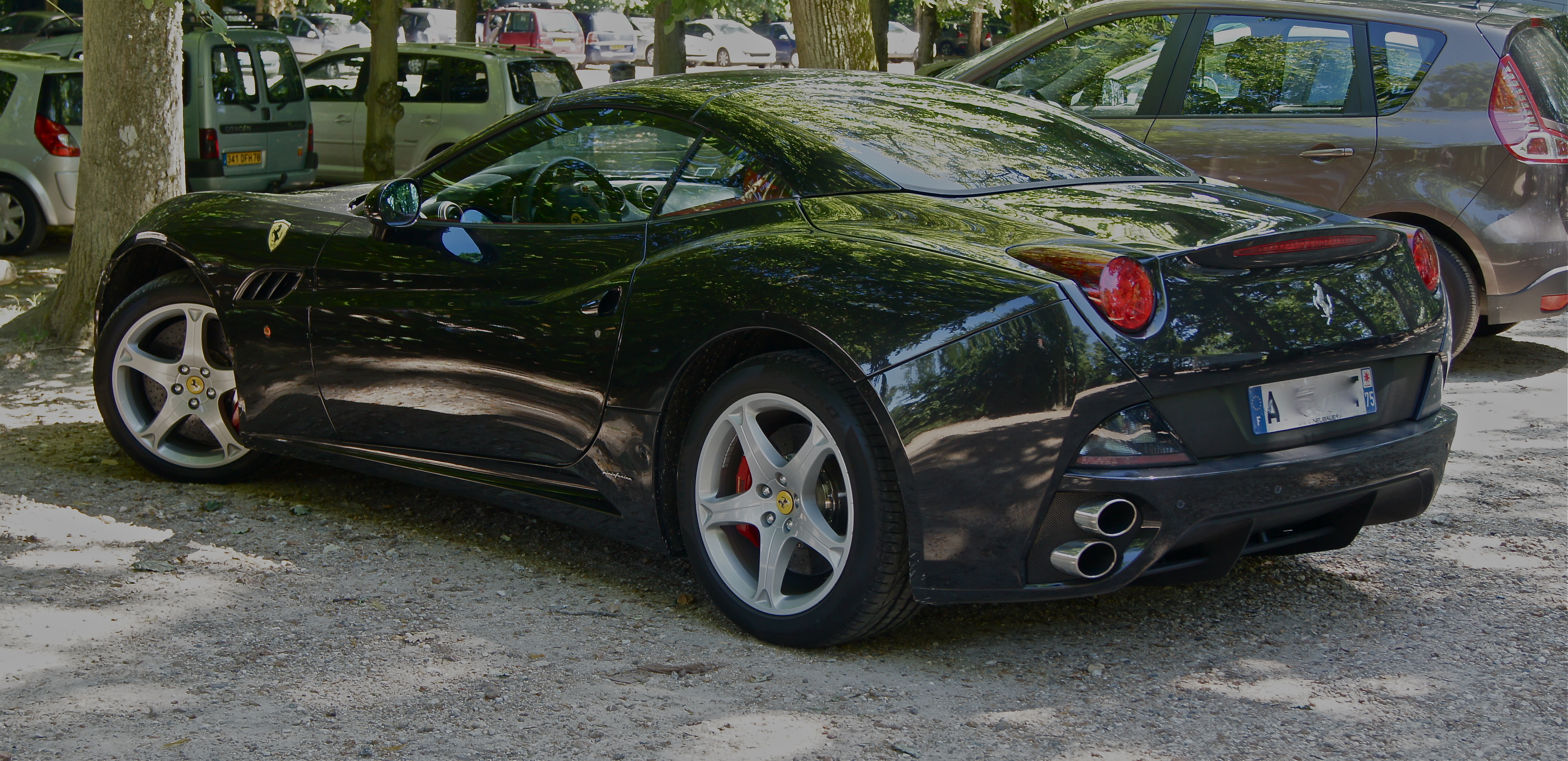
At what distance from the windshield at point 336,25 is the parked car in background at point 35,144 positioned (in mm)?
29064

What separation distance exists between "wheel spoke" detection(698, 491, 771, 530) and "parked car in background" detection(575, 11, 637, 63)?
38591 millimetres

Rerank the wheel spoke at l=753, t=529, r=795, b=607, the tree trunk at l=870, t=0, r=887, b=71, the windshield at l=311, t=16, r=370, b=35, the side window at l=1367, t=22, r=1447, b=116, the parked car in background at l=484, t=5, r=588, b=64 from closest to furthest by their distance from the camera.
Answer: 1. the wheel spoke at l=753, t=529, r=795, b=607
2. the side window at l=1367, t=22, r=1447, b=116
3. the tree trunk at l=870, t=0, r=887, b=71
4. the windshield at l=311, t=16, r=370, b=35
5. the parked car in background at l=484, t=5, r=588, b=64

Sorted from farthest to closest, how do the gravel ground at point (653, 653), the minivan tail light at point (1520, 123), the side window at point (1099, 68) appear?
the side window at point (1099, 68), the minivan tail light at point (1520, 123), the gravel ground at point (653, 653)

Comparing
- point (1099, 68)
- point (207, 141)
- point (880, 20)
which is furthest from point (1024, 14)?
point (1099, 68)

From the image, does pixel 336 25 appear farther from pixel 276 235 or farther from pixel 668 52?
pixel 276 235

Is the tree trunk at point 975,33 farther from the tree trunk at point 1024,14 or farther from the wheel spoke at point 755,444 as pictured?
the wheel spoke at point 755,444

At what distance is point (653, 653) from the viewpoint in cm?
359

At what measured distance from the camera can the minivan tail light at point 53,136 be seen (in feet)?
36.0

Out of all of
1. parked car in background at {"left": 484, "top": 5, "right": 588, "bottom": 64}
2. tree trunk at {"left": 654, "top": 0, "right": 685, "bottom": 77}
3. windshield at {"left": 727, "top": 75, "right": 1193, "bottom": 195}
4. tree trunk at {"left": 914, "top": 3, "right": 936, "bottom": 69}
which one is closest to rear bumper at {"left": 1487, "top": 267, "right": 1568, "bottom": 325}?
windshield at {"left": 727, "top": 75, "right": 1193, "bottom": 195}

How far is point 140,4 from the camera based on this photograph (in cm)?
701

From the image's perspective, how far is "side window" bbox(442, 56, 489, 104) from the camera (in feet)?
47.5

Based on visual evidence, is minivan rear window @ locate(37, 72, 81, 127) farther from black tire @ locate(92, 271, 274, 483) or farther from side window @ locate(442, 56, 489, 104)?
black tire @ locate(92, 271, 274, 483)

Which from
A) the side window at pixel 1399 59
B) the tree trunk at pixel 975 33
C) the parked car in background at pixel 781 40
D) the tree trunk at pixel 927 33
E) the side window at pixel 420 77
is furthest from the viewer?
the parked car in background at pixel 781 40

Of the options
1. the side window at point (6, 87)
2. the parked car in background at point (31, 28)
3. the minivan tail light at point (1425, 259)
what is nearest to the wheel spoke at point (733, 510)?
the minivan tail light at point (1425, 259)
